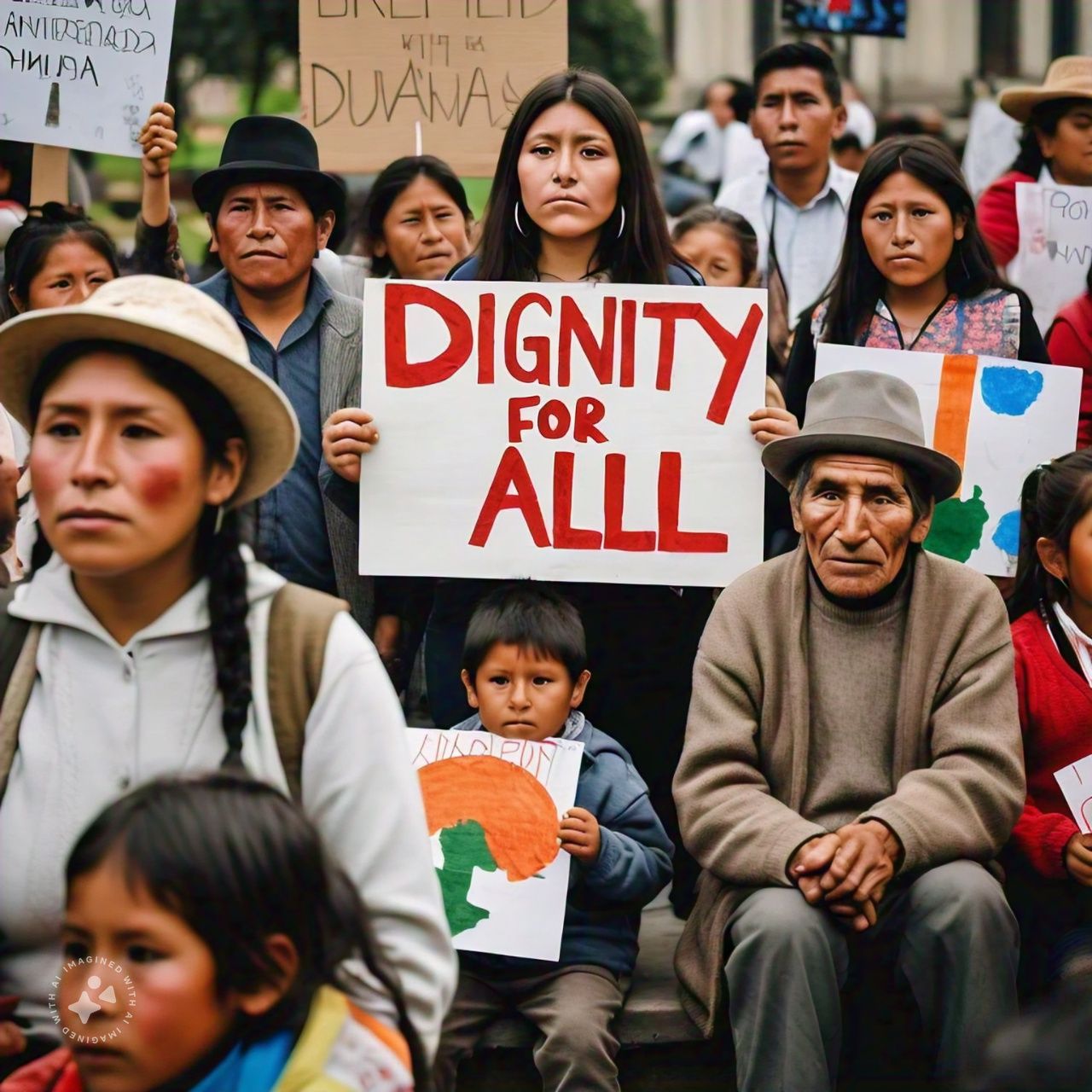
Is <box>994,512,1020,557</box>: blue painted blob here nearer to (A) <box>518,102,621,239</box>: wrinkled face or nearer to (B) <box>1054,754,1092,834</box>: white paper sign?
(B) <box>1054,754,1092,834</box>: white paper sign

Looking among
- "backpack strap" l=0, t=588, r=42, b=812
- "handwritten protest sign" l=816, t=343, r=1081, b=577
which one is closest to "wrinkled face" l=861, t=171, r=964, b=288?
"handwritten protest sign" l=816, t=343, r=1081, b=577

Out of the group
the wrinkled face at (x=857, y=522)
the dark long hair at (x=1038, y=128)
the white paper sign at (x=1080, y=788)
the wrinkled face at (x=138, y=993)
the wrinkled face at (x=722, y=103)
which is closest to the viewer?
the wrinkled face at (x=138, y=993)

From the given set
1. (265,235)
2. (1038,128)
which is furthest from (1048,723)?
(1038,128)

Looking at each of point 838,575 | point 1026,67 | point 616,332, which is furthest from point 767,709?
point 1026,67

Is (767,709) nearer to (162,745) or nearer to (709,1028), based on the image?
(709,1028)

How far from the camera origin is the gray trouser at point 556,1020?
12.9ft

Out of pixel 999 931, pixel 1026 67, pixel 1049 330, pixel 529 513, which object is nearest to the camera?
pixel 999 931

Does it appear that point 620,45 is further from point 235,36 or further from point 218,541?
point 218,541

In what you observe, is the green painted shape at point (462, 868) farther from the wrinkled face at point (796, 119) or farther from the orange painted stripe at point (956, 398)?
the wrinkled face at point (796, 119)

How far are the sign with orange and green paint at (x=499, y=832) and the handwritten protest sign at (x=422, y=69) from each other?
2.59 meters

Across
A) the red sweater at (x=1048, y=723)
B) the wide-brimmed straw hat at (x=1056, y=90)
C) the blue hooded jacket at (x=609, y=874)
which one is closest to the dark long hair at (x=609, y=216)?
the blue hooded jacket at (x=609, y=874)

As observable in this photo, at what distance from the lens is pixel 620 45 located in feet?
70.1

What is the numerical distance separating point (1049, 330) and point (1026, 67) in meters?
21.6

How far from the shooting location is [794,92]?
6711mm
